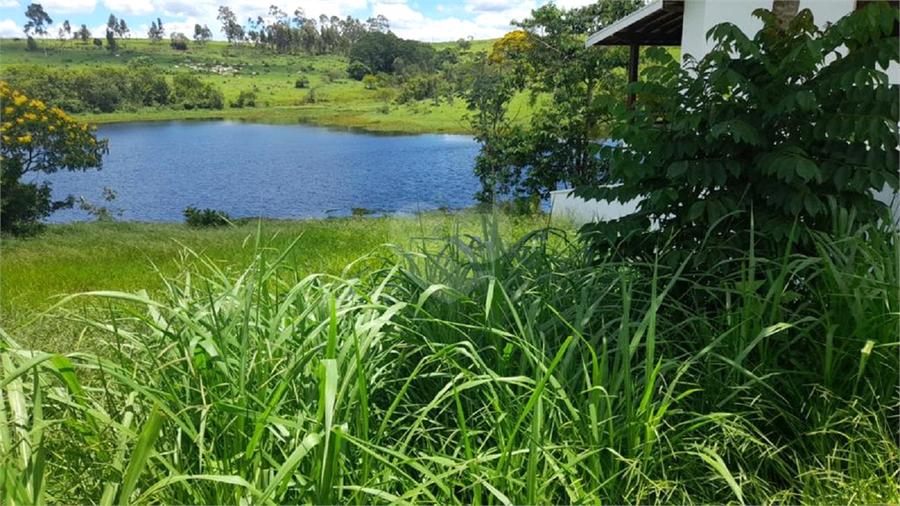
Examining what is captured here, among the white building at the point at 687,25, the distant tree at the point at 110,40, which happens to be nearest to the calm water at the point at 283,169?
the distant tree at the point at 110,40

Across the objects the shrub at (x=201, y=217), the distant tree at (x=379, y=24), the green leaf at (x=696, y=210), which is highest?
the distant tree at (x=379, y=24)

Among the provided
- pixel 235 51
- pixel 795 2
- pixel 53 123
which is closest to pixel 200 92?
pixel 235 51

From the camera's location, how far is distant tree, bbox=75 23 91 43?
8.57 meters

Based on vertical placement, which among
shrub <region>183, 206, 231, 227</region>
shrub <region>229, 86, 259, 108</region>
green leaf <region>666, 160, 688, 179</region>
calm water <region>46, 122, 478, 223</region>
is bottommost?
shrub <region>183, 206, 231, 227</region>

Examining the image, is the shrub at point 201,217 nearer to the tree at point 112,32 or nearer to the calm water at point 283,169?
the calm water at point 283,169

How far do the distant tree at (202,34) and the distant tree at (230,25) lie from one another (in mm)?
281

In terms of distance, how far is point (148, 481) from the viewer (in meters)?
1.58

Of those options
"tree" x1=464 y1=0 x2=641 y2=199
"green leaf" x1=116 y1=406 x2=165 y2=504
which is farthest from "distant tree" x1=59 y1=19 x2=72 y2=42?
"green leaf" x1=116 y1=406 x2=165 y2=504

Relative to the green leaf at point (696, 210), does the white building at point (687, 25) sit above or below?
above

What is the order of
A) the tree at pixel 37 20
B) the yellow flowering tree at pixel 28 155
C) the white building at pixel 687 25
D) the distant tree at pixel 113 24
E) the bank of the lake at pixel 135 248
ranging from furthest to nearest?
the distant tree at pixel 113 24 → the tree at pixel 37 20 → the yellow flowering tree at pixel 28 155 → the bank of the lake at pixel 135 248 → the white building at pixel 687 25

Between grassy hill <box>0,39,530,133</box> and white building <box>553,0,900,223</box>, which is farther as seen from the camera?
grassy hill <box>0,39,530,133</box>

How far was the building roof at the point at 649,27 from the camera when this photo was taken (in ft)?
19.4

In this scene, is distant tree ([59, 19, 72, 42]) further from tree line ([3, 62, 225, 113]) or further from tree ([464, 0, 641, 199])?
tree ([464, 0, 641, 199])

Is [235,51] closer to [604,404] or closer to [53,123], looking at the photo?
[53,123]
